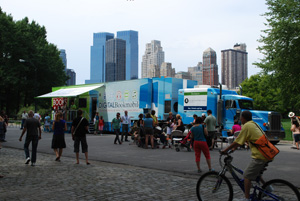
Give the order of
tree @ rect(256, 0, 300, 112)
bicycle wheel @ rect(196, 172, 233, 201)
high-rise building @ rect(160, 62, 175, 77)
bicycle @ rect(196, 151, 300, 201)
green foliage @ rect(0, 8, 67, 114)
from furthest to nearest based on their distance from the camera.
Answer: high-rise building @ rect(160, 62, 175, 77), green foliage @ rect(0, 8, 67, 114), tree @ rect(256, 0, 300, 112), bicycle wheel @ rect(196, 172, 233, 201), bicycle @ rect(196, 151, 300, 201)

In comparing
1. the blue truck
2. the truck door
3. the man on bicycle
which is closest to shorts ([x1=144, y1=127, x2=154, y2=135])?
the blue truck

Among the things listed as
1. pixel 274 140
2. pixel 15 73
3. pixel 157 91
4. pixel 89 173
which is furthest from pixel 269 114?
pixel 15 73

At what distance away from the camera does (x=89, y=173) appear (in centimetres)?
906

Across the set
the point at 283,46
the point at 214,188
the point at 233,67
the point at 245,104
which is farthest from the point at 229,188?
the point at 233,67

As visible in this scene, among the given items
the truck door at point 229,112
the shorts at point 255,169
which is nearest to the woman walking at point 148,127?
the truck door at point 229,112

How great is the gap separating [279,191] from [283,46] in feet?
82.5

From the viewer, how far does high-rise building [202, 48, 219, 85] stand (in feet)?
566

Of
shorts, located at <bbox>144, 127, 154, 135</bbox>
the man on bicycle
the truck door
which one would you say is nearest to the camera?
the man on bicycle

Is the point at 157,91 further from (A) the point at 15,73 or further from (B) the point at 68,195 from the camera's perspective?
(A) the point at 15,73

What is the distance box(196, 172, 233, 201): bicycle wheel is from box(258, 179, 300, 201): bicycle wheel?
63 centimetres

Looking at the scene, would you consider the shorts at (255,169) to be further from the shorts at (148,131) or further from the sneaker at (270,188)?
the shorts at (148,131)

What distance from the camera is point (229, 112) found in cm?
2064

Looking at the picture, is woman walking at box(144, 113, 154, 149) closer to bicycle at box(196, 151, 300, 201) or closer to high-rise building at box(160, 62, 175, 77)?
bicycle at box(196, 151, 300, 201)

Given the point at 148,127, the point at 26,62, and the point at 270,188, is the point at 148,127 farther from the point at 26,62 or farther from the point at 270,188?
the point at 26,62
